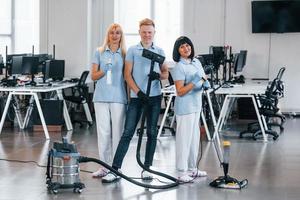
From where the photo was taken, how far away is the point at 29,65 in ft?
32.1

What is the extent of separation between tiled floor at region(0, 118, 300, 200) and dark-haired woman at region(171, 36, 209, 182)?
35 cm

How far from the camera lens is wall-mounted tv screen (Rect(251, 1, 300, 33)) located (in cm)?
1204

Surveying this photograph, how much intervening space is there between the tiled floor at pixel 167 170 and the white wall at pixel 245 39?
3021 mm

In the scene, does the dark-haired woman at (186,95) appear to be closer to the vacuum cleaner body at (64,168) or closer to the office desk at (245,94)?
the vacuum cleaner body at (64,168)

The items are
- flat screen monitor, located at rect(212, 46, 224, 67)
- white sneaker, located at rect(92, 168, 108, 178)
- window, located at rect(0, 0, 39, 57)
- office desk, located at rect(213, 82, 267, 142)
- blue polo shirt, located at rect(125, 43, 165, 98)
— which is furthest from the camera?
window, located at rect(0, 0, 39, 57)

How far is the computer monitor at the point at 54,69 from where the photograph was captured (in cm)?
1005

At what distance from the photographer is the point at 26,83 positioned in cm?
984

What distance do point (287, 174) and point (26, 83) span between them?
505cm

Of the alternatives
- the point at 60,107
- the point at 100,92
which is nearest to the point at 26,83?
the point at 60,107

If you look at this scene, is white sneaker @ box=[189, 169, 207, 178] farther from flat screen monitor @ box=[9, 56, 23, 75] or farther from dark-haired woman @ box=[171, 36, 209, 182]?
flat screen monitor @ box=[9, 56, 23, 75]

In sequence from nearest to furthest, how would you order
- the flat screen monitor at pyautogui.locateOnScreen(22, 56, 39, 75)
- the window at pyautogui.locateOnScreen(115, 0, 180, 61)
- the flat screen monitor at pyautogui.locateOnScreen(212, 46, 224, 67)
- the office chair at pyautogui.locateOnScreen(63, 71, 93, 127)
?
the flat screen monitor at pyautogui.locateOnScreen(22, 56, 39, 75) → the flat screen monitor at pyautogui.locateOnScreen(212, 46, 224, 67) → the office chair at pyautogui.locateOnScreen(63, 71, 93, 127) → the window at pyautogui.locateOnScreen(115, 0, 180, 61)

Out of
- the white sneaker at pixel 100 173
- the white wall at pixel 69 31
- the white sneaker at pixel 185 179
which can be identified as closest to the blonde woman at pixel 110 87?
the white sneaker at pixel 100 173

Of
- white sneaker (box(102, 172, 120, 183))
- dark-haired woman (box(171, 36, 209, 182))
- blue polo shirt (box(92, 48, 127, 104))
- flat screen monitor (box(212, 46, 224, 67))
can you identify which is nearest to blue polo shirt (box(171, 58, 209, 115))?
dark-haired woman (box(171, 36, 209, 182))

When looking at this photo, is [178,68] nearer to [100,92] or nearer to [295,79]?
[100,92]
